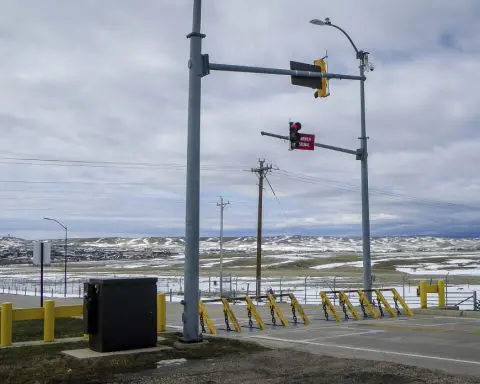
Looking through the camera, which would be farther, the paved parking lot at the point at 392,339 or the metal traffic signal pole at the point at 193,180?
the metal traffic signal pole at the point at 193,180

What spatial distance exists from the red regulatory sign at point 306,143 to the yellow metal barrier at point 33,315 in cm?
939

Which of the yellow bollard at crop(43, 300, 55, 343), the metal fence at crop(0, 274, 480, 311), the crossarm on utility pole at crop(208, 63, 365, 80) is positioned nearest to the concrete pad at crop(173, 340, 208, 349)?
the yellow bollard at crop(43, 300, 55, 343)

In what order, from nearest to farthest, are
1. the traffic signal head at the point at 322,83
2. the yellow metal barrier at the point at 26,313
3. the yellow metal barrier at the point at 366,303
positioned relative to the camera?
the yellow metal barrier at the point at 26,313, the traffic signal head at the point at 322,83, the yellow metal barrier at the point at 366,303

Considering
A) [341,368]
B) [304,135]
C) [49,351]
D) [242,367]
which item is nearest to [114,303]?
[49,351]

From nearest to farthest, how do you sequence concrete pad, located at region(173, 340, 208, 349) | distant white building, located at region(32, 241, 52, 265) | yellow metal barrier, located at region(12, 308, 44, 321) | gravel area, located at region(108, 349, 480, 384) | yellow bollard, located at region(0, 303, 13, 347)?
gravel area, located at region(108, 349, 480, 384)
concrete pad, located at region(173, 340, 208, 349)
yellow bollard, located at region(0, 303, 13, 347)
yellow metal barrier, located at region(12, 308, 44, 321)
distant white building, located at region(32, 241, 52, 265)

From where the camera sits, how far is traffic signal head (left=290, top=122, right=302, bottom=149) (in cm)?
1950

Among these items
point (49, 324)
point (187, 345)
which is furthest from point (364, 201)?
point (49, 324)

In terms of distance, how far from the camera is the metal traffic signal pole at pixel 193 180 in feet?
38.4

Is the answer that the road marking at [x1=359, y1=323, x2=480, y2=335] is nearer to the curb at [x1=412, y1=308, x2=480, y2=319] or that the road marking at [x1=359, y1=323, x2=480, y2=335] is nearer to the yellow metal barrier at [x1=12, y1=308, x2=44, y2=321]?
the curb at [x1=412, y1=308, x2=480, y2=319]

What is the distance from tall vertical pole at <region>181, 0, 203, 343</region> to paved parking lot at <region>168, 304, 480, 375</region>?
65.7 inches

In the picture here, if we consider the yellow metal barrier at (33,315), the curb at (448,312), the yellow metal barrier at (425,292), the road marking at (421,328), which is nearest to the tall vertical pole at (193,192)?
the yellow metal barrier at (33,315)

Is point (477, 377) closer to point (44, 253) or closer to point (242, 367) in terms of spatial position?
point (242, 367)

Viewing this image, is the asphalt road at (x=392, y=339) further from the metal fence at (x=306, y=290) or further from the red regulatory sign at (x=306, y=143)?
the metal fence at (x=306, y=290)

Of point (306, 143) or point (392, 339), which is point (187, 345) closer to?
point (392, 339)
